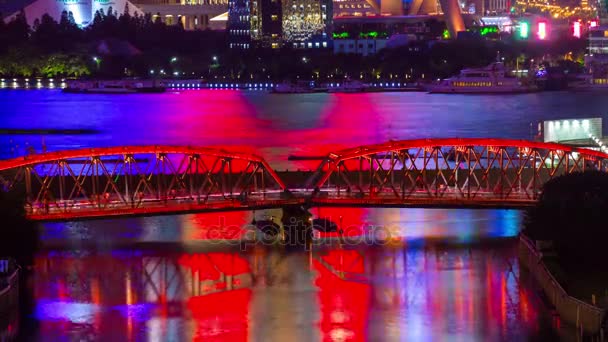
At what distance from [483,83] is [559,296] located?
5313 centimetres

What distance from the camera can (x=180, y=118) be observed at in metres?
51.1

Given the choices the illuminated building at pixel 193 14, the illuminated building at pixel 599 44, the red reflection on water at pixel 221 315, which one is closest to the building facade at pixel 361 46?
the illuminated building at pixel 599 44

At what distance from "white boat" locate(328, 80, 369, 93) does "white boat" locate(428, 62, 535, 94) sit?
329 centimetres

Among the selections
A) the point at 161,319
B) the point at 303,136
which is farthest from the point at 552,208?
the point at 303,136

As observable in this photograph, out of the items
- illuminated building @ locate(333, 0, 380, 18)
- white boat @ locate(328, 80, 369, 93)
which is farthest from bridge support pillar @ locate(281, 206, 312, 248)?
illuminated building @ locate(333, 0, 380, 18)

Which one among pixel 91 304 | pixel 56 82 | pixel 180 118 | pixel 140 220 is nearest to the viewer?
pixel 91 304

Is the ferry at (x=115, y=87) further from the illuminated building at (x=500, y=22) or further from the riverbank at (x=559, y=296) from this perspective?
the riverbank at (x=559, y=296)

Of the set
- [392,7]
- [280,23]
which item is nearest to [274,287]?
[280,23]

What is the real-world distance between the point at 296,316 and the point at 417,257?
11.3ft

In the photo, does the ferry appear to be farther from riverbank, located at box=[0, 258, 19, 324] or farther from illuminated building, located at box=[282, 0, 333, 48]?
riverbank, located at box=[0, 258, 19, 324]

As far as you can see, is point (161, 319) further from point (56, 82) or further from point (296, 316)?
point (56, 82)

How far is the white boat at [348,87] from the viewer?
71.2 meters

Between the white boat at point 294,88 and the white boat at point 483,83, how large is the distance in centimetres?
555

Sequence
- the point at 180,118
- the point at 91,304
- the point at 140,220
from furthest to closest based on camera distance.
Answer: the point at 180,118 < the point at 140,220 < the point at 91,304
